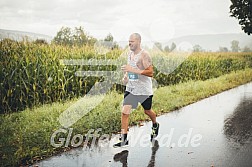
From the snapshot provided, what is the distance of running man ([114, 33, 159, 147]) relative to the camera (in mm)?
4859

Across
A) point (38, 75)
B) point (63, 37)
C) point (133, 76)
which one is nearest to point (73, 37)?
point (63, 37)

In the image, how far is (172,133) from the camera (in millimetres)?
5754

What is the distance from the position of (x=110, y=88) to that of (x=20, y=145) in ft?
20.1

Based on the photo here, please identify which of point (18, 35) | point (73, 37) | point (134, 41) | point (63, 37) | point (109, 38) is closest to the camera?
point (134, 41)

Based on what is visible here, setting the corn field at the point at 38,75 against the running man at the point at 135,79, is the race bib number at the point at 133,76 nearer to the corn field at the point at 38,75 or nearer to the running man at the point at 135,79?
the running man at the point at 135,79

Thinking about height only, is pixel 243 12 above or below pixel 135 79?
above

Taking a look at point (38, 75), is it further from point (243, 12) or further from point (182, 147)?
point (243, 12)

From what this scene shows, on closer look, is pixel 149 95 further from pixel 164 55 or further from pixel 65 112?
pixel 164 55

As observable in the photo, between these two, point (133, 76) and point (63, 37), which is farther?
point (63, 37)

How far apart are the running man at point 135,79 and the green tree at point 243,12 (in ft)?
55.2

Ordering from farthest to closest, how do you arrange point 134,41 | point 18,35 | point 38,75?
point 18,35
point 38,75
point 134,41

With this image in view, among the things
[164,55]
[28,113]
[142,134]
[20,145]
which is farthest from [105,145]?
[164,55]

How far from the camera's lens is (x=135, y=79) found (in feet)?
16.5

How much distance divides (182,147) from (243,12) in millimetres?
17710
